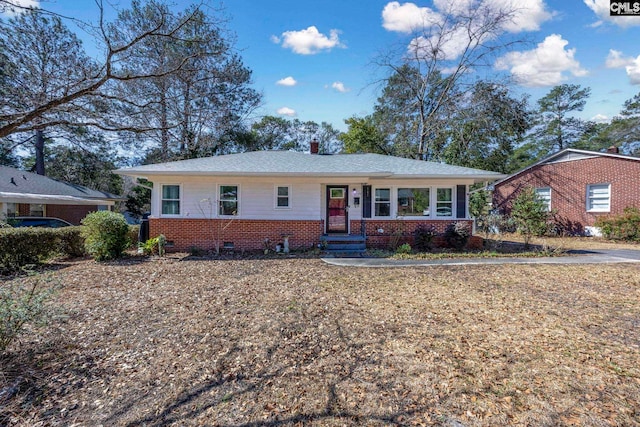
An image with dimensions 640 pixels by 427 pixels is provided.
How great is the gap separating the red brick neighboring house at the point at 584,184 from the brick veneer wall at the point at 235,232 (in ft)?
45.6

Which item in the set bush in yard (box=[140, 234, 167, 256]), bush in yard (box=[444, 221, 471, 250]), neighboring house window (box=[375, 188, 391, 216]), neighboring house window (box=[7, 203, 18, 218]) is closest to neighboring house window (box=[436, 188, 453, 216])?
bush in yard (box=[444, 221, 471, 250])

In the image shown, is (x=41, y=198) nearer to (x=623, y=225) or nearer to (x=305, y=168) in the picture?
(x=305, y=168)

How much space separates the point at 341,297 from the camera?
5.68m

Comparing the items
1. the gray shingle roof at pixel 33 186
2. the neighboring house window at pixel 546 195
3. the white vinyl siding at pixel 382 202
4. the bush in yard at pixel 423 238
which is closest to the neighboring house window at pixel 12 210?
the gray shingle roof at pixel 33 186

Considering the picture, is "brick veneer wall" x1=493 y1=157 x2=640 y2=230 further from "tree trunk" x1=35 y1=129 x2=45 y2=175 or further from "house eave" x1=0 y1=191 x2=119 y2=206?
"tree trunk" x1=35 y1=129 x2=45 y2=175

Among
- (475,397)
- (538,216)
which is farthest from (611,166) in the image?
(475,397)

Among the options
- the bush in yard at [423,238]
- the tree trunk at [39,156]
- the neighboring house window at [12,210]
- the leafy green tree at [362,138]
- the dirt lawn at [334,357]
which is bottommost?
the dirt lawn at [334,357]

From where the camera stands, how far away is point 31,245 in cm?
864

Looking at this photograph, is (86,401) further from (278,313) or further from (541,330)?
(541,330)

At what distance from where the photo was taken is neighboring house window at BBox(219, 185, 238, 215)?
11180 millimetres

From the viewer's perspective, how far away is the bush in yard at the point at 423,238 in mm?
10914

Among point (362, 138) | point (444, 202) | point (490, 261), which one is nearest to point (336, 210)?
point (444, 202)

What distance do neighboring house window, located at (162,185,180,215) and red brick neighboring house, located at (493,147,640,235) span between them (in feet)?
59.8

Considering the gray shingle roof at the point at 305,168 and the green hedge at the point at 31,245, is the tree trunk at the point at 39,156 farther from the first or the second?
the gray shingle roof at the point at 305,168
